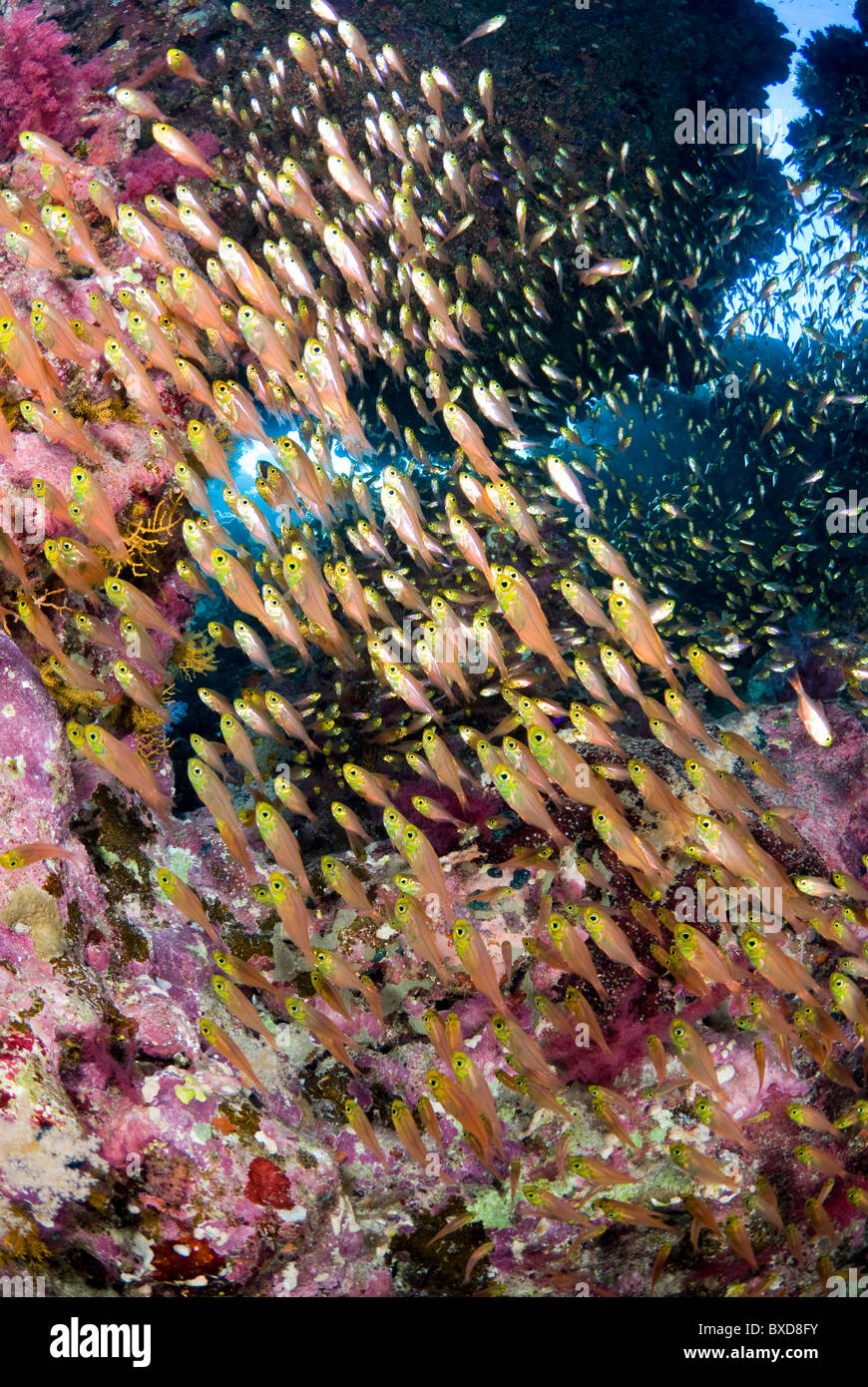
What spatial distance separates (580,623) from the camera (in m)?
6.75

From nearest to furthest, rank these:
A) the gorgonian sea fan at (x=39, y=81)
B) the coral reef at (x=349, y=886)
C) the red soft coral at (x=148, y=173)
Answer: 1. the coral reef at (x=349, y=886)
2. the red soft coral at (x=148, y=173)
3. the gorgonian sea fan at (x=39, y=81)

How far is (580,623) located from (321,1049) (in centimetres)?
438

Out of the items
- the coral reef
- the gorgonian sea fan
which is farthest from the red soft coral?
the gorgonian sea fan

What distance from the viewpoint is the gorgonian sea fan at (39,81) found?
6160 mm

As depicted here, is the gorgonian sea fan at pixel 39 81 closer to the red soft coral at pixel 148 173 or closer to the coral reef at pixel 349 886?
the coral reef at pixel 349 886

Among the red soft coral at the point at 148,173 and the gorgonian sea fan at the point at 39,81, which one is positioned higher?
the gorgonian sea fan at the point at 39,81

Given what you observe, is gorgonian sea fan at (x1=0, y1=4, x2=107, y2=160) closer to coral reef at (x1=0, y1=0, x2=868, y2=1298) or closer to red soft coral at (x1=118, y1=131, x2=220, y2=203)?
coral reef at (x1=0, y1=0, x2=868, y2=1298)

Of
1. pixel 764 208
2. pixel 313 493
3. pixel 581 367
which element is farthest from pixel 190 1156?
pixel 764 208

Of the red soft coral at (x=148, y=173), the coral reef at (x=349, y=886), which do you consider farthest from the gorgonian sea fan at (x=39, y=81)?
the red soft coral at (x=148, y=173)

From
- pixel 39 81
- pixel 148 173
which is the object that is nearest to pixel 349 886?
pixel 148 173

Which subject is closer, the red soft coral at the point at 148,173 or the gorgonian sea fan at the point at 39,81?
the red soft coral at the point at 148,173

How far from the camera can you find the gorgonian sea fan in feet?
20.2

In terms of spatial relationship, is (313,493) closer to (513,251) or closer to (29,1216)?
(29,1216)

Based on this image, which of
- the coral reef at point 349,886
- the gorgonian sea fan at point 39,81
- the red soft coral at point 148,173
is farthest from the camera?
the gorgonian sea fan at point 39,81
